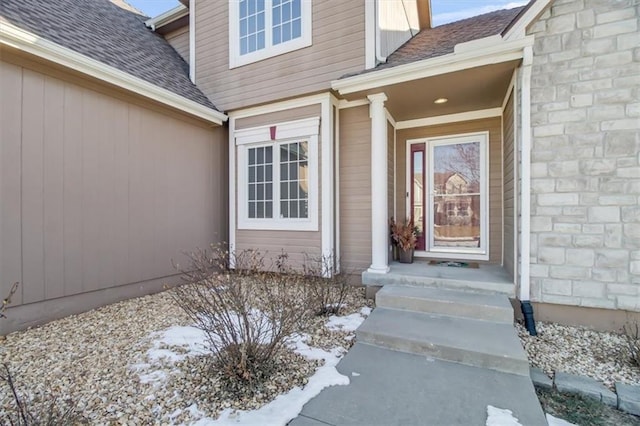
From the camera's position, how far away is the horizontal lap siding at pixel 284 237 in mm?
5250

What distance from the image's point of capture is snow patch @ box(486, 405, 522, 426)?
192 cm

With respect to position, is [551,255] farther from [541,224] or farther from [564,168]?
[564,168]

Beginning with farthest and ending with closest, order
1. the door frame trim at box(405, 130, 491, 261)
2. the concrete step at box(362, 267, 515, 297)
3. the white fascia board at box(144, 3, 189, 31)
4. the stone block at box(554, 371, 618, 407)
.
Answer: the white fascia board at box(144, 3, 189, 31)
the door frame trim at box(405, 130, 491, 261)
the concrete step at box(362, 267, 515, 297)
the stone block at box(554, 371, 618, 407)

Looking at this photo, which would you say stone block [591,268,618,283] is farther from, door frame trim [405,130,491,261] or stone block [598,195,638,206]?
door frame trim [405,130,491,261]

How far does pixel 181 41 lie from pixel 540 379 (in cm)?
897

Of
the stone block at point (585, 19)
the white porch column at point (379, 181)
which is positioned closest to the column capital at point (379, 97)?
the white porch column at point (379, 181)

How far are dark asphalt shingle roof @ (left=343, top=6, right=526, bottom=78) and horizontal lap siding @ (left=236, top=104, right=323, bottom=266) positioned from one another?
156cm

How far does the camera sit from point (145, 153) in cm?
490

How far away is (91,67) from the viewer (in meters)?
4.01

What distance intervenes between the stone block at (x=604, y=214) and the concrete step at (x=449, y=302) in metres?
1.27

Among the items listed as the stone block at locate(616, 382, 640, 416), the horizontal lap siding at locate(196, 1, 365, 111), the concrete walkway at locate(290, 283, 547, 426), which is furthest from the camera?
the horizontal lap siding at locate(196, 1, 365, 111)

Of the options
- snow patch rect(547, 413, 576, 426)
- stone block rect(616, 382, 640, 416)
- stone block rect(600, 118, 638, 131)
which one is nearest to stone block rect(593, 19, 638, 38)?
stone block rect(600, 118, 638, 131)

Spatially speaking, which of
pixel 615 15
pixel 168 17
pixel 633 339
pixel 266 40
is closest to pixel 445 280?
pixel 633 339

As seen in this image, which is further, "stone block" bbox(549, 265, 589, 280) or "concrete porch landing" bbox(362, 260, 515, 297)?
"concrete porch landing" bbox(362, 260, 515, 297)
